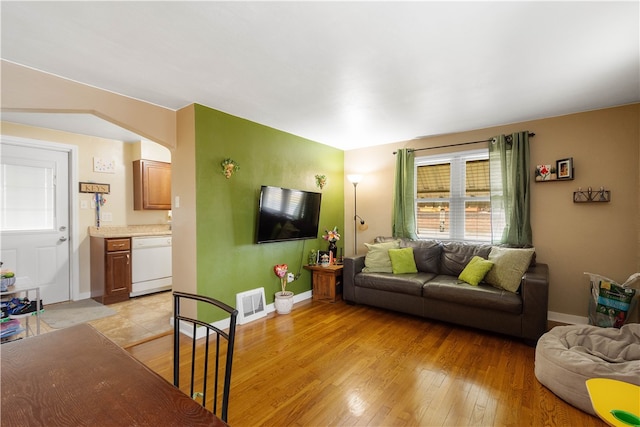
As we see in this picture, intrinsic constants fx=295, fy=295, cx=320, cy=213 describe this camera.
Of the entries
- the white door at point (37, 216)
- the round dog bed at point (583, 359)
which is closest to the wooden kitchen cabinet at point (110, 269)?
the white door at point (37, 216)

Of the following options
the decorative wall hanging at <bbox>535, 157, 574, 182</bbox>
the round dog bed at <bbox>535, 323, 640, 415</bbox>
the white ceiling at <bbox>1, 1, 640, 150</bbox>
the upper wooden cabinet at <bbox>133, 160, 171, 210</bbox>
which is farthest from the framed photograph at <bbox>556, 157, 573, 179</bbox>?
the upper wooden cabinet at <bbox>133, 160, 171, 210</bbox>

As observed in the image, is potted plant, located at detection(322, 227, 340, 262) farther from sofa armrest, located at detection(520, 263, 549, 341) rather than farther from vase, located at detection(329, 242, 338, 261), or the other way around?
sofa armrest, located at detection(520, 263, 549, 341)

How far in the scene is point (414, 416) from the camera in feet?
6.24

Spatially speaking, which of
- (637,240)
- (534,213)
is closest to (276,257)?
(534,213)

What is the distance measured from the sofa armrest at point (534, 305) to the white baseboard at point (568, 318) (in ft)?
3.01

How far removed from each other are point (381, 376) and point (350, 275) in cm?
175

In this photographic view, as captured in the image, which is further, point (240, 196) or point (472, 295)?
point (240, 196)

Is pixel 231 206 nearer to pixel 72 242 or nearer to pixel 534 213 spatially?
pixel 72 242

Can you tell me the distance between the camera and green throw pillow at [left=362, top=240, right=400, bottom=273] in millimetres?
4016

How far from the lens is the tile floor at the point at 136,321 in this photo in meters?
3.10

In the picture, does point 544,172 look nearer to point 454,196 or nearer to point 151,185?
point 454,196

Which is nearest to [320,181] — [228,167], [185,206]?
[228,167]

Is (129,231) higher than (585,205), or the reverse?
(585,205)

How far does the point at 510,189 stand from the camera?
3.71 meters
